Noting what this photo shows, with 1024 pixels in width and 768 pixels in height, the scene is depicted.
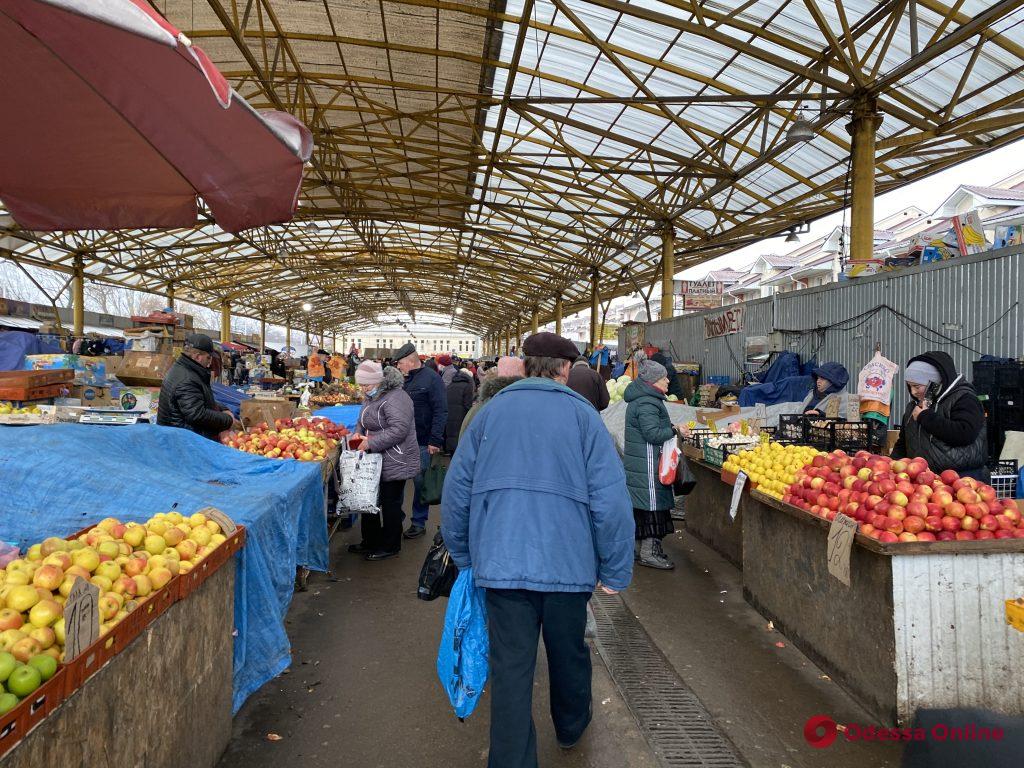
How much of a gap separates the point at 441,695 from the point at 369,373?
3.00 meters

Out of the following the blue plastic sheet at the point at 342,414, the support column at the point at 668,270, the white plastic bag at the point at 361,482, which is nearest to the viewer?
the white plastic bag at the point at 361,482

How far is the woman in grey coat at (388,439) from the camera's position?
565 cm

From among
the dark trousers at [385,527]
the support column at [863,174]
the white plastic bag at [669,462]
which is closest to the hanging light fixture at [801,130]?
the support column at [863,174]

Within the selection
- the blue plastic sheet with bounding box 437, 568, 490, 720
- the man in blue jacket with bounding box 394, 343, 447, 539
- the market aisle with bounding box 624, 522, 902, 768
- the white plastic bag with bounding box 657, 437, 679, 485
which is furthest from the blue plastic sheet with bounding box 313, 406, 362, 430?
the blue plastic sheet with bounding box 437, 568, 490, 720

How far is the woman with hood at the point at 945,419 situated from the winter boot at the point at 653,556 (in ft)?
7.33

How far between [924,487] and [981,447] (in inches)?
49.1

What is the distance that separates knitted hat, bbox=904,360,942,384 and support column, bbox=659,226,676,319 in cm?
1249

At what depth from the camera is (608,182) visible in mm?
15867

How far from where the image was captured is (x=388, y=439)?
5.62 metres

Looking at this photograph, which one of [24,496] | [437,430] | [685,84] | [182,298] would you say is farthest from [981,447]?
[182,298]

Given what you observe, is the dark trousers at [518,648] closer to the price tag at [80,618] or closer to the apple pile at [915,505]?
the price tag at [80,618]

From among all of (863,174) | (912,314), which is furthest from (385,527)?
(863,174)

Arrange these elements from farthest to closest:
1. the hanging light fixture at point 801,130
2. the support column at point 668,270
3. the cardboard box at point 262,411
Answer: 1. the support column at point 668,270
2. the cardboard box at point 262,411
3. the hanging light fixture at point 801,130

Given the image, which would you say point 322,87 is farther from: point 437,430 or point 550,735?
point 550,735
